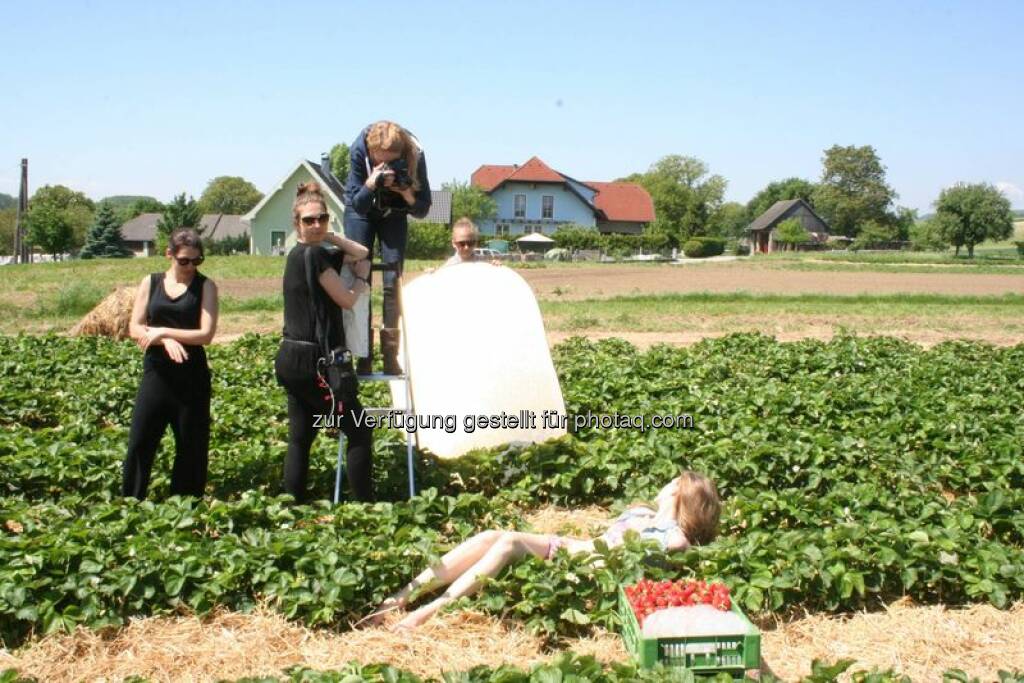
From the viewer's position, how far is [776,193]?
463 ft

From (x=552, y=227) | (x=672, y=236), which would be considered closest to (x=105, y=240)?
(x=552, y=227)

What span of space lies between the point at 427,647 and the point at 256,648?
0.70 metres

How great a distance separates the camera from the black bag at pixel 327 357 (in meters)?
5.06

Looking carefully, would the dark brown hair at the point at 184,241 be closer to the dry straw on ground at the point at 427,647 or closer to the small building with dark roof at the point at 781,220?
the dry straw on ground at the point at 427,647

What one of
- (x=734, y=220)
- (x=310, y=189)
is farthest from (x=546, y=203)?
(x=734, y=220)

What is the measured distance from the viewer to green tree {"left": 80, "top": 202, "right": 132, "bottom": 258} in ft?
207

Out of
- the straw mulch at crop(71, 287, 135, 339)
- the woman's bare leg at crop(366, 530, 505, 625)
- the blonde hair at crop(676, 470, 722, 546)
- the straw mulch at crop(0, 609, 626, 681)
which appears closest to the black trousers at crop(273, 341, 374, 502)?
the woman's bare leg at crop(366, 530, 505, 625)

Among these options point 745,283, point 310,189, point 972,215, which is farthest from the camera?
point 972,215

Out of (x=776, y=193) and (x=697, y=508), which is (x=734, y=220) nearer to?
(x=776, y=193)

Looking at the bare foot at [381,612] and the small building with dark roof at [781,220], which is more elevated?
the small building with dark roof at [781,220]

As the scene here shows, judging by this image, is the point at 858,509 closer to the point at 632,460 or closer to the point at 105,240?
the point at 632,460

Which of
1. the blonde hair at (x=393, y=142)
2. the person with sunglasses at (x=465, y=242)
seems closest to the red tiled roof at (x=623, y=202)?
the person with sunglasses at (x=465, y=242)

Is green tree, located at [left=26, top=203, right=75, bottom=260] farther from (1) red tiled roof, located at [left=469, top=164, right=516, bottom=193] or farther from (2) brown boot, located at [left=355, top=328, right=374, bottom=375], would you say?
(2) brown boot, located at [left=355, top=328, right=374, bottom=375]

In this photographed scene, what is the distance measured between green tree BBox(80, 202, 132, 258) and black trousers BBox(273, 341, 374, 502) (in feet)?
204
